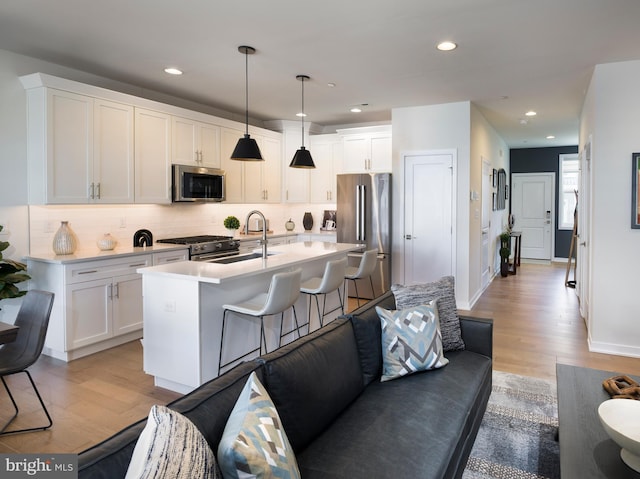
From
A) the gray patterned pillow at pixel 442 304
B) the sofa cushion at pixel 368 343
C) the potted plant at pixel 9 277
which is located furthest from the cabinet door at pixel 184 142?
the sofa cushion at pixel 368 343

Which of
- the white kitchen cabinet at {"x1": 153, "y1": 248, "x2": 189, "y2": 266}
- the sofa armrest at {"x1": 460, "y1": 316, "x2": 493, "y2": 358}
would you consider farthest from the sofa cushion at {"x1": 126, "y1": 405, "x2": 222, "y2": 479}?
the white kitchen cabinet at {"x1": 153, "y1": 248, "x2": 189, "y2": 266}

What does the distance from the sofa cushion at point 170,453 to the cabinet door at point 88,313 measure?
3.25 metres

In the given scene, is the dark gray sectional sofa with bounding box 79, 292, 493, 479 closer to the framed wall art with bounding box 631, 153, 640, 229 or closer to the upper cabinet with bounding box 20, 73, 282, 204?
the framed wall art with bounding box 631, 153, 640, 229

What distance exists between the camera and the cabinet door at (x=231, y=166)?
5.88 m

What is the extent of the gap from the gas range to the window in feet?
26.8

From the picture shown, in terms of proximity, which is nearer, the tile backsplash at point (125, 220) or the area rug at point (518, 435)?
the area rug at point (518, 435)

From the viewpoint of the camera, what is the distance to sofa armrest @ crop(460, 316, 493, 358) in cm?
288

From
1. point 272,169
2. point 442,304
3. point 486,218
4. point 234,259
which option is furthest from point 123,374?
→ point 486,218

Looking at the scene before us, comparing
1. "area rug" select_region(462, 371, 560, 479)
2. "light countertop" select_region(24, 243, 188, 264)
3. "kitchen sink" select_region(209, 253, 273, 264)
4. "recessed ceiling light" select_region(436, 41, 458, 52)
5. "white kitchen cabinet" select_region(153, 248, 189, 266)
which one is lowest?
"area rug" select_region(462, 371, 560, 479)

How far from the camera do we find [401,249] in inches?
247

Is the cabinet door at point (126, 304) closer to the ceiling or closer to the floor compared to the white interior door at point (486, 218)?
closer to the floor

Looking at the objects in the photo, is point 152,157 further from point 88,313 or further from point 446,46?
point 446,46

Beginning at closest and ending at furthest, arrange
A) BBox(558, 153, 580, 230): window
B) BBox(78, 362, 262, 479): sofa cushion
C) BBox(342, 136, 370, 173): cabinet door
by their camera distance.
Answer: BBox(78, 362, 262, 479): sofa cushion
BBox(342, 136, 370, 173): cabinet door
BBox(558, 153, 580, 230): window

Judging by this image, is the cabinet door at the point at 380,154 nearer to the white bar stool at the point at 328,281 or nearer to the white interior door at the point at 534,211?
the white bar stool at the point at 328,281
